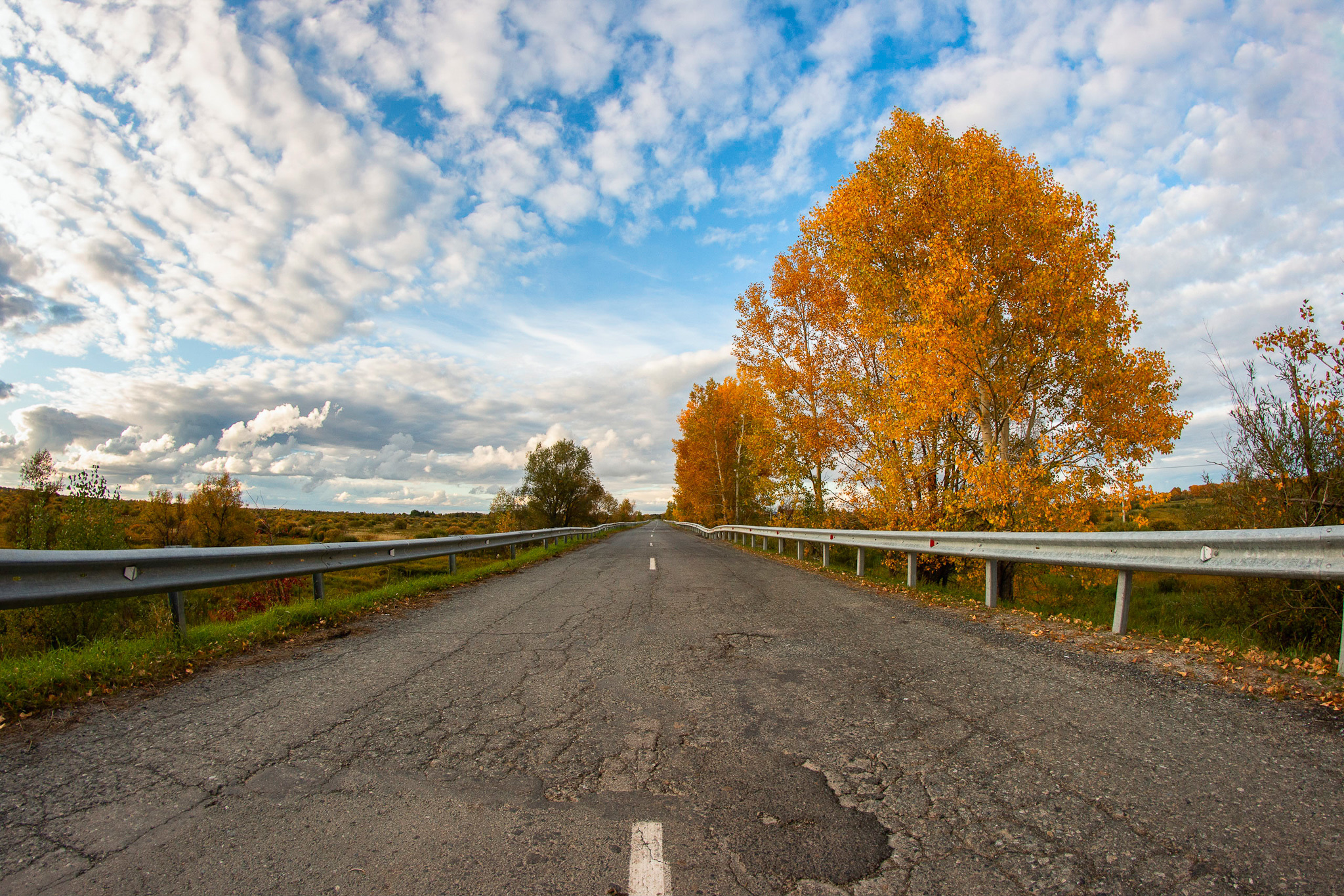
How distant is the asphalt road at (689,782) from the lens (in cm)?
191

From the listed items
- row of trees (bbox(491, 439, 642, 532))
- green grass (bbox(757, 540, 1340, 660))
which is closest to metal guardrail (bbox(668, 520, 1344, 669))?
green grass (bbox(757, 540, 1340, 660))

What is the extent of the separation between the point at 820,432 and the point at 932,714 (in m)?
12.5

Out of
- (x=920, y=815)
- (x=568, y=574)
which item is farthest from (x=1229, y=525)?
(x=568, y=574)

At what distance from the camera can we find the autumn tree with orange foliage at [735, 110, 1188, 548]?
9.02m

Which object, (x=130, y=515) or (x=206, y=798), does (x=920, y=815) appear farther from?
(x=130, y=515)

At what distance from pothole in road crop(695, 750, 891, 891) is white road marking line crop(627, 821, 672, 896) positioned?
9.3 inches

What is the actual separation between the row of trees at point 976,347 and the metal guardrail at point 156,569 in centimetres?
938

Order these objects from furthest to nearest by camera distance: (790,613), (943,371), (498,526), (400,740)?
(498,526), (943,371), (790,613), (400,740)

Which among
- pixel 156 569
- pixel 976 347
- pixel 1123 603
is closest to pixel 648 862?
pixel 1123 603

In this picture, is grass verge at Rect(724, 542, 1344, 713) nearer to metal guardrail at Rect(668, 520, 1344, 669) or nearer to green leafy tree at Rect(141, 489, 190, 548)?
metal guardrail at Rect(668, 520, 1344, 669)

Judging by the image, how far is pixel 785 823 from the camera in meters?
2.22

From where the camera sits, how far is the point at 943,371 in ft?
31.7

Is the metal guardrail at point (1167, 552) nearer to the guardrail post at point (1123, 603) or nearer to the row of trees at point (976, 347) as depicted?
the guardrail post at point (1123, 603)

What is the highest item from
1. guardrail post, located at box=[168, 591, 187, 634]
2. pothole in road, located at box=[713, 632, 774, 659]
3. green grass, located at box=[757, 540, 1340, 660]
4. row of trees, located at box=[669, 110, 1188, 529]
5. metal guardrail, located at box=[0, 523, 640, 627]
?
row of trees, located at box=[669, 110, 1188, 529]
